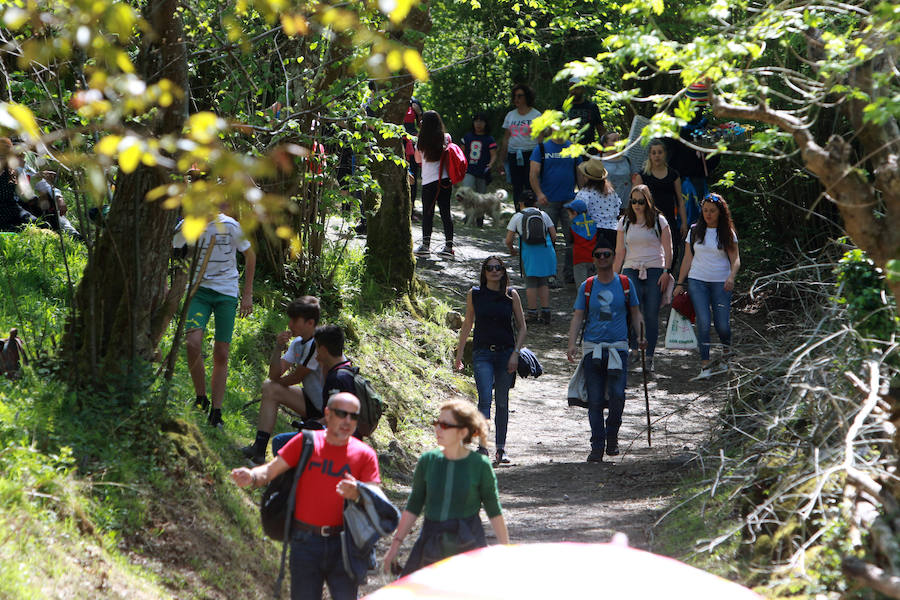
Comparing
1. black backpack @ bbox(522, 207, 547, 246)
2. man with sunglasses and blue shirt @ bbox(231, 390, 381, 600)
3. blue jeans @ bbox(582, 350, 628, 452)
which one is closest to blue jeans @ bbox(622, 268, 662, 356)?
black backpack @ bbox(522, 207, 547, 246)

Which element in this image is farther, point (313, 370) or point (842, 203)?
point (313, 370)

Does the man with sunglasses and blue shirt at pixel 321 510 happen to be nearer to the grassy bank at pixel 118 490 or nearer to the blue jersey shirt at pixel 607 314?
the grassy bank at pixel 118 490

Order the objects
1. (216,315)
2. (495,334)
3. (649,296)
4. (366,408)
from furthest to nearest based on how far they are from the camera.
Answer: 1. (649,296)
2. (495,334)
3. (216,315)
4. (366,408)

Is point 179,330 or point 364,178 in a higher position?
point 364,178

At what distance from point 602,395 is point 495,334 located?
1124 millimetres

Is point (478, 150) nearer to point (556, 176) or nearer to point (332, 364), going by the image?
point (556, 176)

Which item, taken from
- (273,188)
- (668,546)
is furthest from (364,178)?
(668,546)

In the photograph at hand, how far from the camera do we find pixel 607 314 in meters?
9.89

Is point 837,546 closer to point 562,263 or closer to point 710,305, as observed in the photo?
point 710,305

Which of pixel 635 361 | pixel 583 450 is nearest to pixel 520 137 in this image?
pixel 635 361

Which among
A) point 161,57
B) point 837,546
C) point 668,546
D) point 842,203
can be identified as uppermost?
point 161,57

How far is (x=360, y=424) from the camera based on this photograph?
272 inches

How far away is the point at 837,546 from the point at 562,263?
13.0 meters

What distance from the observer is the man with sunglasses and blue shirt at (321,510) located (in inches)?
217
